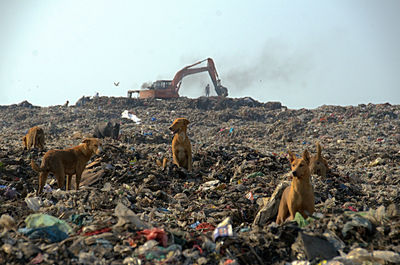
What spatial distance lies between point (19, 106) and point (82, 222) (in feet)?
102

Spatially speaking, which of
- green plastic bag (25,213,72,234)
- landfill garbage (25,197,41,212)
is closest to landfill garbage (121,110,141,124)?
landfill garbage (25,197,41,212)

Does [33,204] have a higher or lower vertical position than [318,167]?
lower

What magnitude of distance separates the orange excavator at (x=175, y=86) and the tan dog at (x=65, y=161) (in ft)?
85.4

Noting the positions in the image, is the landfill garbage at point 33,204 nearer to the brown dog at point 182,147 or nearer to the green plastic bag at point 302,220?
the green plastic bag at point 302,220

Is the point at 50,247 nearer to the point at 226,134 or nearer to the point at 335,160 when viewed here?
the point at 335,160

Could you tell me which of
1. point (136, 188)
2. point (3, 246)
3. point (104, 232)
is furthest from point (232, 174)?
point (3, 246)

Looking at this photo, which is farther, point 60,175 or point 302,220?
point 60,175

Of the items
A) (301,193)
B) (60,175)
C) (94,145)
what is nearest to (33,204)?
(60,175)

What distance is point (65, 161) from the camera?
670cm

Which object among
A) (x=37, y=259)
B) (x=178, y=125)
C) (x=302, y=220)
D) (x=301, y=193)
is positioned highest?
(x=178, y=125)

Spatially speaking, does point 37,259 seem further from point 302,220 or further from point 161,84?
point 161,84

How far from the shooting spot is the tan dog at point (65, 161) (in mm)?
6555

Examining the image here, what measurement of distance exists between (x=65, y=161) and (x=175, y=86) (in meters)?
27.5

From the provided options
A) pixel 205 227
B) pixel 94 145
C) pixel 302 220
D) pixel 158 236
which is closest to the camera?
pixel 158 236
